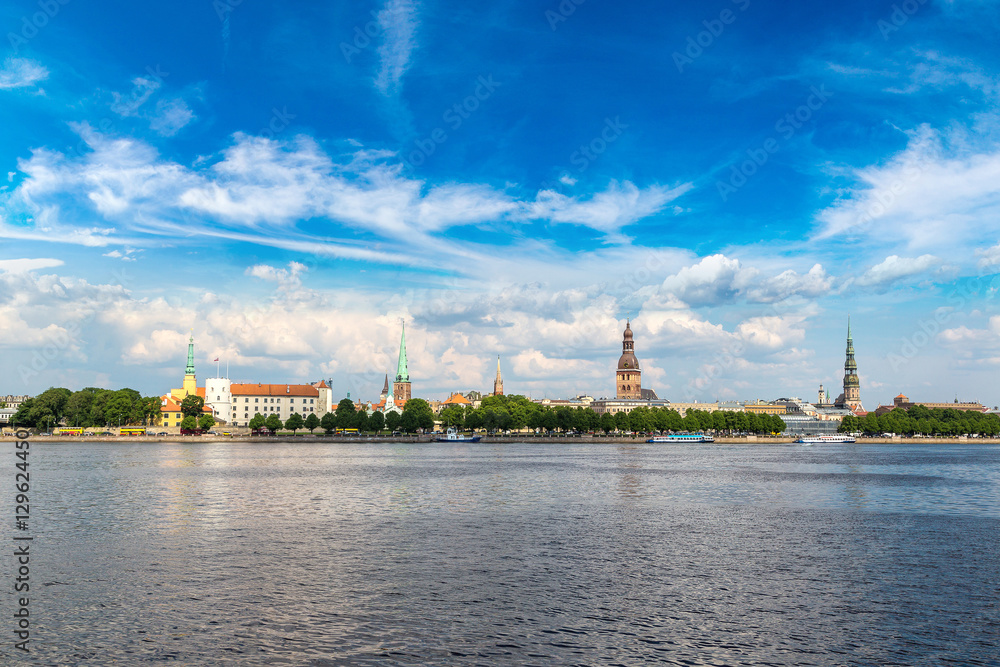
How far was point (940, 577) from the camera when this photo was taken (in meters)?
23.3

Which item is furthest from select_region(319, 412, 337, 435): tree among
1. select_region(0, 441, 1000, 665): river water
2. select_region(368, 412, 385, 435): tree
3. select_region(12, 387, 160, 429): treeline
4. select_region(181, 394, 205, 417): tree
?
select_region(0, 441, 1000, 665): river water

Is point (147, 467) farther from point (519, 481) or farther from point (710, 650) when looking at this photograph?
point (710, 650)

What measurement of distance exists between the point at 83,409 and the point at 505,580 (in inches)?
6179

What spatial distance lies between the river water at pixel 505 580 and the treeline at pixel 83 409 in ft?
381

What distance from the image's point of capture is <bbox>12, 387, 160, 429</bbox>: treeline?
497 feet

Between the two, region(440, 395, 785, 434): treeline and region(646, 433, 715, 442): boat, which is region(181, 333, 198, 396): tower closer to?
region(440, 395, 785, 434): treeline

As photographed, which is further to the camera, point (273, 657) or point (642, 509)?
point (642, 509)

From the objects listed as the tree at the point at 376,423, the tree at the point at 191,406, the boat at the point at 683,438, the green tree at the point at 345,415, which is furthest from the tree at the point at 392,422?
the boat at the point at 683,438

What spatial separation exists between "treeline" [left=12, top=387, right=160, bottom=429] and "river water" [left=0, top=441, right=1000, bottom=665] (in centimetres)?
11599

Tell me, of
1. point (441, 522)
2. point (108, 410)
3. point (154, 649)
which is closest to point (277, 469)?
point (441, 522)

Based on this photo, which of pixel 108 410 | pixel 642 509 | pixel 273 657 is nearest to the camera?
pixel 273 657

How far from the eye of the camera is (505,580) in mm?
22500

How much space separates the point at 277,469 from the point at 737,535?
48638mm

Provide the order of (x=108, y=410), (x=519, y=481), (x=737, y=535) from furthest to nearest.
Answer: (x=108, y=410) → (x=519, y=481) → (x=737, y=535)
